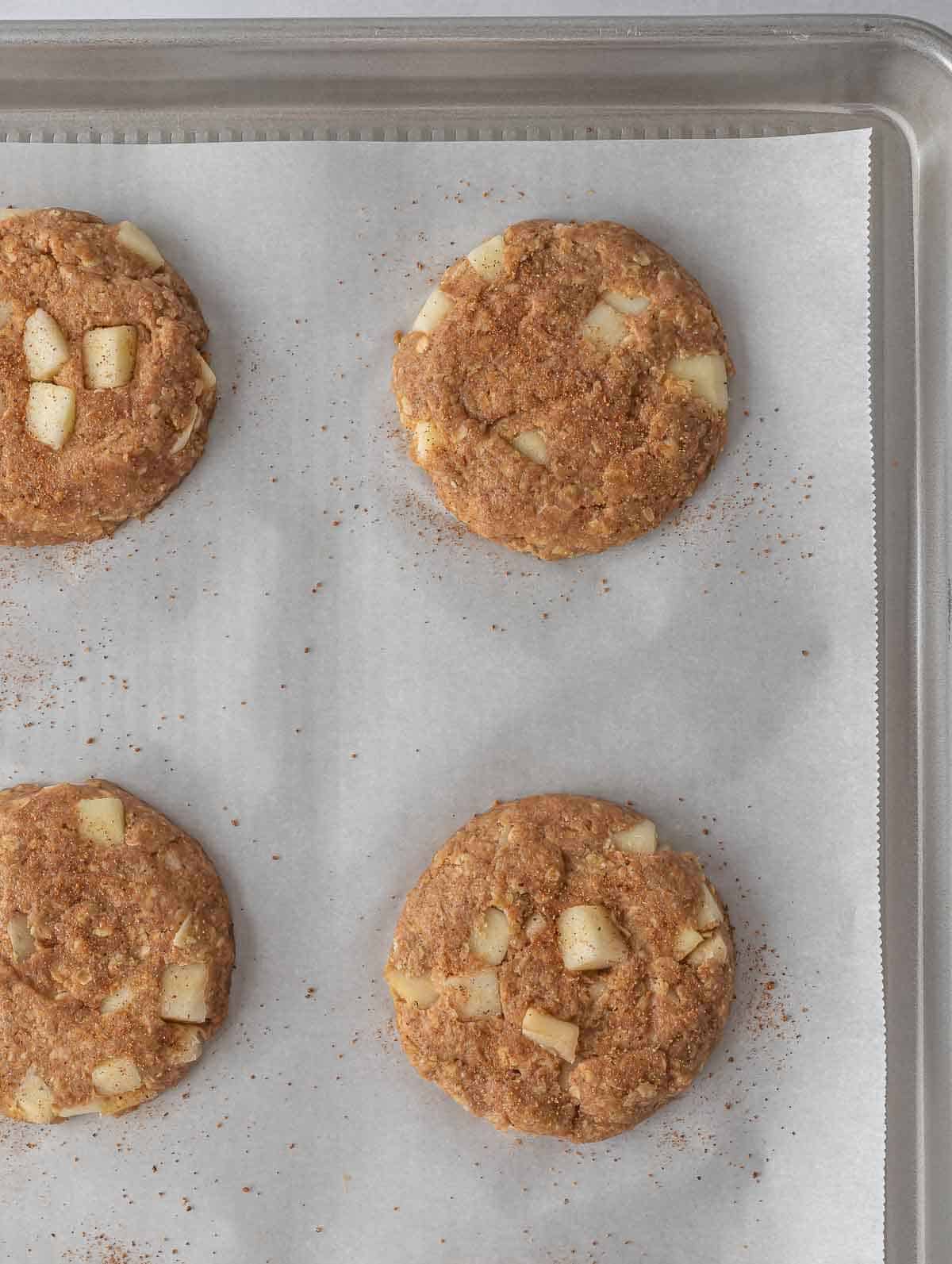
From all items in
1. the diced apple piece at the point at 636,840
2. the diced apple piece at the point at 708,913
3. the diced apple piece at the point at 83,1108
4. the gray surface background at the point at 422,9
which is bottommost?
the diced apple piece at the point at 83,1108

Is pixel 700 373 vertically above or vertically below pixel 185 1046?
above

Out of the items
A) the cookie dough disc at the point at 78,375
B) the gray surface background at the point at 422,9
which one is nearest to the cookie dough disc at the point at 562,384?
the cookie dough disc at the point at 78,375

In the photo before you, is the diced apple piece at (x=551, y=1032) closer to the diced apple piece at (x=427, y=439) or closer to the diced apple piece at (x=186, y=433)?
the diced apple piece at (x=427, y=439)

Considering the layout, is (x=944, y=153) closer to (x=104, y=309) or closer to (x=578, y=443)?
(x=578, y=443)

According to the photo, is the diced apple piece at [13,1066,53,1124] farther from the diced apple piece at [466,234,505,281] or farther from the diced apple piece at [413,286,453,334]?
the diced apple piece at [466,234,505,281]

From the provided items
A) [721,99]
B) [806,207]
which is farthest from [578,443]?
[721,99]

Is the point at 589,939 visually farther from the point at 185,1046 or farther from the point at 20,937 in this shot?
the point at 20,937

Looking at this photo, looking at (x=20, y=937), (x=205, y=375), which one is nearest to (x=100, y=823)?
(x=20, y=937)
